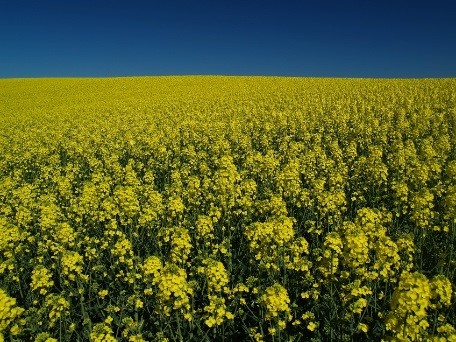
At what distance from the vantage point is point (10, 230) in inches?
313

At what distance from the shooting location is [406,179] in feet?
36.0

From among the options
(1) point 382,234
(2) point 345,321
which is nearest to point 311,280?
(2) point 345,321

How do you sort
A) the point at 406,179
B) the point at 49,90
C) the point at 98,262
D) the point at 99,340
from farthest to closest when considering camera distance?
the point at 49,90
the point at 406,179
the point at 98,262
the point at 99,340

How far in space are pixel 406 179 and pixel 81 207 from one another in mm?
9147

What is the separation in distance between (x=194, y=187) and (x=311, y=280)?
16.6 ft

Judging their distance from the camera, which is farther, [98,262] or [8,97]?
[8,97]

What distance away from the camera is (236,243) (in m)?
9.73

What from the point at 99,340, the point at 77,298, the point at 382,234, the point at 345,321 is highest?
the point at 382,234

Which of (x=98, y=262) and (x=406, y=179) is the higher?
(x=406, y=179)

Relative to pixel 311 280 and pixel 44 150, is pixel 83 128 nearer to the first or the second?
pixel 44 150

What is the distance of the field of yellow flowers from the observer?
5.95 meters

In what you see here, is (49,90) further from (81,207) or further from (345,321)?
(345,321)

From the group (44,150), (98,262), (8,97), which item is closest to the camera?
(98,262)

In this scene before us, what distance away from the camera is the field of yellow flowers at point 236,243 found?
19.5ft
